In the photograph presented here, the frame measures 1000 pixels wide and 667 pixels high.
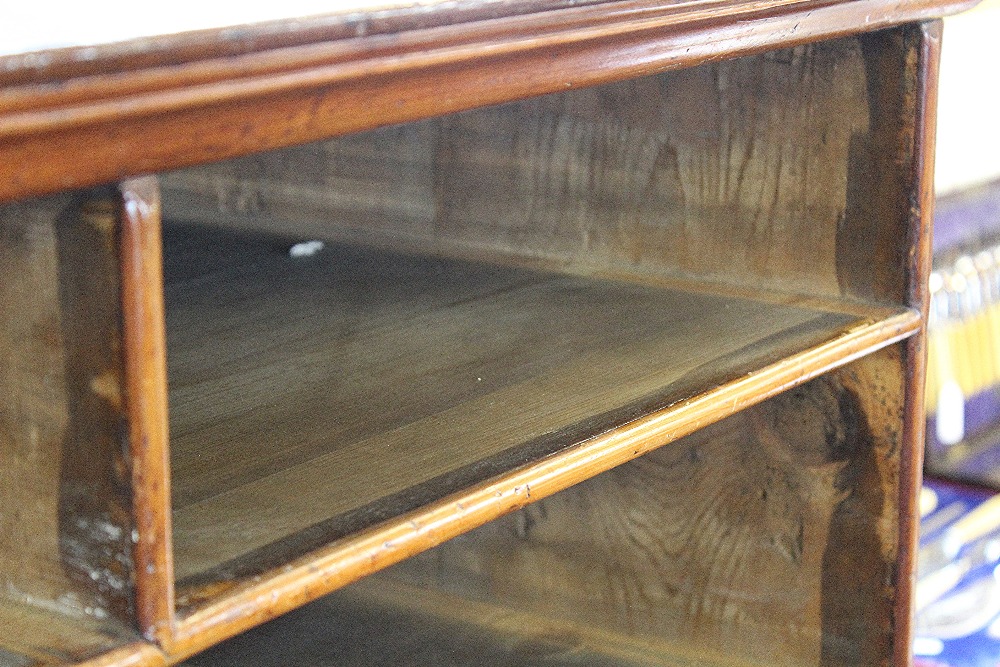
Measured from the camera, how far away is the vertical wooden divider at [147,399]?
49 centimetres

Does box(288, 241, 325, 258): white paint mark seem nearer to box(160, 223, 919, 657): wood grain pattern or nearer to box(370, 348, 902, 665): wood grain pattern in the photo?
box(160, 223, 919, 657): wood grain pattern

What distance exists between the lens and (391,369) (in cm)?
89

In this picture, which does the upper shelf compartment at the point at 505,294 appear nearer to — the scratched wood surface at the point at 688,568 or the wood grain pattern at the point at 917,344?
the wood grain pattern at the point at 917,344

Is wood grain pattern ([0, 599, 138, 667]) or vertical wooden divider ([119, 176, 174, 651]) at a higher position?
vertical wooden divider ([119, 176, 174, 651])

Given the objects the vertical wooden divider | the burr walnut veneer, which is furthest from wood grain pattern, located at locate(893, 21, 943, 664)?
the vertical wooden divider

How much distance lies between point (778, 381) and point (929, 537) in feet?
4.02

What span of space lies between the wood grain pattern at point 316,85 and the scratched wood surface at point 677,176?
0.79 ft

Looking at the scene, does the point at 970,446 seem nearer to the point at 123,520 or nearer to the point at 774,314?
the point at 774,314

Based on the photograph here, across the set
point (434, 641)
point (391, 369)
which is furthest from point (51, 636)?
point (434, 641)

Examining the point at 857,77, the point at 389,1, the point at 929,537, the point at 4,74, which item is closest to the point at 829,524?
the point at 857,77

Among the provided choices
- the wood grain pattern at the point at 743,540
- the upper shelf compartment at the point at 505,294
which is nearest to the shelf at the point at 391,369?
the upper shelf compartment at the point at 505,294

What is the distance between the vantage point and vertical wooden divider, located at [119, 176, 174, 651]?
0.49 m

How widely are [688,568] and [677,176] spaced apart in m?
0.35

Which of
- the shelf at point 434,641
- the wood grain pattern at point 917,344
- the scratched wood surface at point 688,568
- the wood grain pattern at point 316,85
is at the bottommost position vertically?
the shelf at point 434,641
